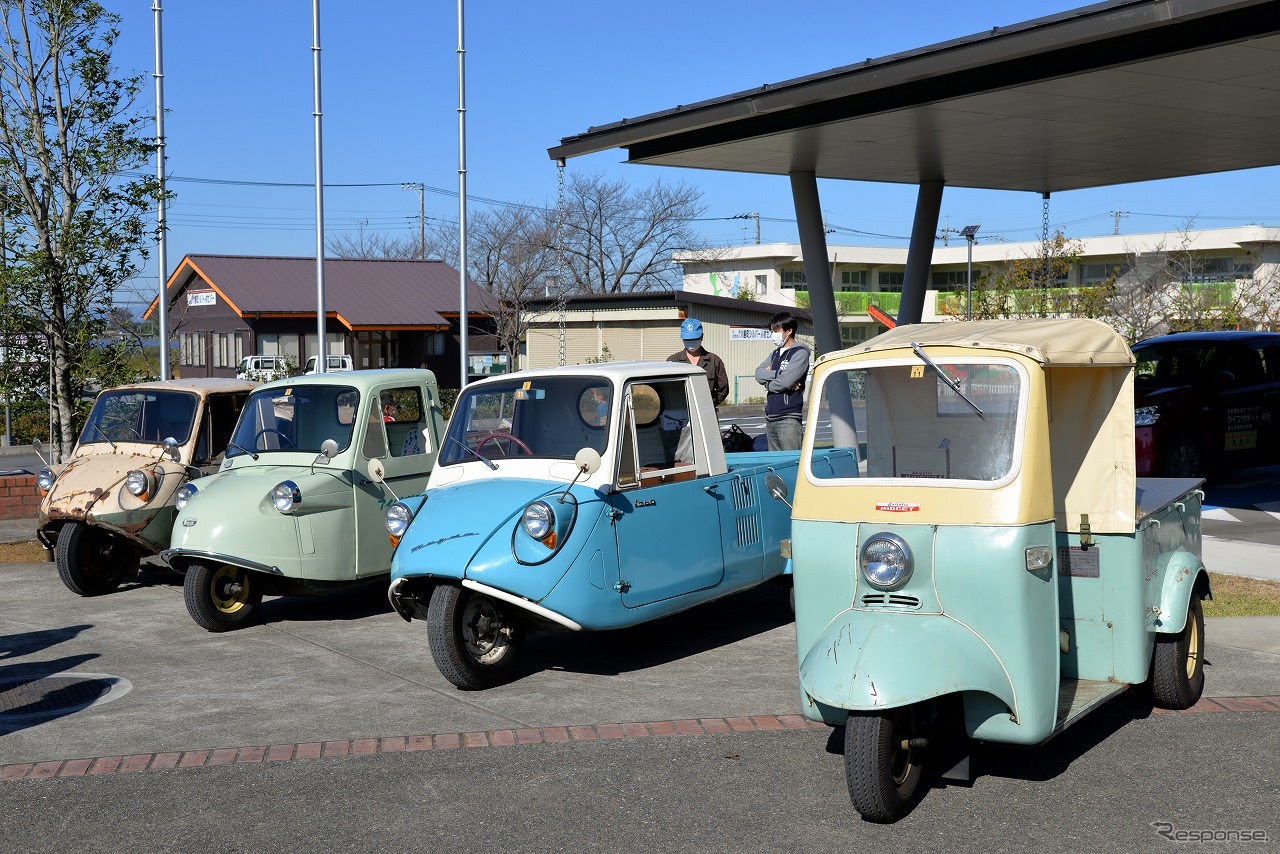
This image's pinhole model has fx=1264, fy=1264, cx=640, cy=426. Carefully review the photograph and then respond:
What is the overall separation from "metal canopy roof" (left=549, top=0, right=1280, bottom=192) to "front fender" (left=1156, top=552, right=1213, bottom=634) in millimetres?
3898

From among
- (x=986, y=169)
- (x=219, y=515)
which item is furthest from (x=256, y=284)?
(x=219, y=515)

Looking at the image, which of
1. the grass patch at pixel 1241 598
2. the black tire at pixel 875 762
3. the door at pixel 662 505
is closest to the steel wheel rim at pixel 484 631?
the door at pixel 662 505

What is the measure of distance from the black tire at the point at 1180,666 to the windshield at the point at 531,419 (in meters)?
3.50

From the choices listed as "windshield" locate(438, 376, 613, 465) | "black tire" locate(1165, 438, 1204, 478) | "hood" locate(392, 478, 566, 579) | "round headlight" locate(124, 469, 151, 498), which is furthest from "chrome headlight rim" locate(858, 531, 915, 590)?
"black tire" locate(1165, 438, 1204, 478)

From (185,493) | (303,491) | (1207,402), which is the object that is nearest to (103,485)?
(185,493)

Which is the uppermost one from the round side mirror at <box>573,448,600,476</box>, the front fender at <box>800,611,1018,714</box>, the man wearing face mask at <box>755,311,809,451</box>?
the man wearing face mask at <box>755,311,809,451</box>

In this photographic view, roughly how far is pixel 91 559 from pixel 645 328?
35091 millimetres

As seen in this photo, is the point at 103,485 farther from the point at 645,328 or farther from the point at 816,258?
the point at 645,328

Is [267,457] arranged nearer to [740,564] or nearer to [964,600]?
[740,564]

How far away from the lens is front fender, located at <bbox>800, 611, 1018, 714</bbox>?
5.18 meters

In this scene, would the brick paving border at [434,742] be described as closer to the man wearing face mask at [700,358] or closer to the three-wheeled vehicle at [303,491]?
the three-wheeled vehicle at [303,491]

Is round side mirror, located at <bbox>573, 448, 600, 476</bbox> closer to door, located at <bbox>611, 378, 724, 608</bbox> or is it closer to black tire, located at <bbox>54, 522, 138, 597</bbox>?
door, located at <bbox>611, 378, 724, 608</bbox>

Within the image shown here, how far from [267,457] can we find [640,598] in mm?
4038

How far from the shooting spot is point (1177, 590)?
6621mm
